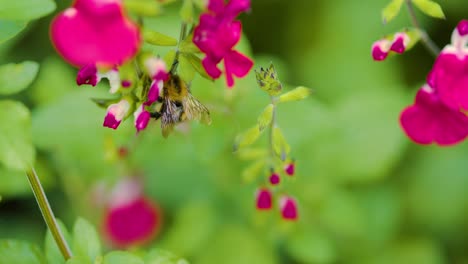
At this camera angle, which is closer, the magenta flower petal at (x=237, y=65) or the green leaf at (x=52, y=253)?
the magenta flower petal at (x=237, y=65)

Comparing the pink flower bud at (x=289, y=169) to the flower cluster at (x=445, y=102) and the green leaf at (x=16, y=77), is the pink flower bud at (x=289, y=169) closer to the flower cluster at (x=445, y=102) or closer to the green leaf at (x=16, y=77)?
the flower cluster at (x=445, y=102)

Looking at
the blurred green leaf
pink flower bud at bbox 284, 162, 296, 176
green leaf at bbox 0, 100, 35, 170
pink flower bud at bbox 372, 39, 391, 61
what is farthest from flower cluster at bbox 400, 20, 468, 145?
green leaf at bbox 0, 100, 35, 170

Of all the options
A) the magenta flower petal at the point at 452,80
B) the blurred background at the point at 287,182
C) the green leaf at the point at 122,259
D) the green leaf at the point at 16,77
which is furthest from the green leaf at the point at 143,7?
the blurred background at the point at 287,182

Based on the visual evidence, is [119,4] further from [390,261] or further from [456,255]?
[456,255]

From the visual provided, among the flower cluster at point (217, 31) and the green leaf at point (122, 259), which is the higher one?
the flower cluster at point (217, 31)

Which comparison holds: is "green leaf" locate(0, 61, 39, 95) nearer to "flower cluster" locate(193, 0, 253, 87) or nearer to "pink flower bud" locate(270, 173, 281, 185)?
"flower cluster" locate(193, 0, 253, 87)

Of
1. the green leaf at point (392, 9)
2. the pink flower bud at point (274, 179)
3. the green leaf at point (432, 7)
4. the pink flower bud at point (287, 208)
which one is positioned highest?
the green leaf at point (432, 7)
